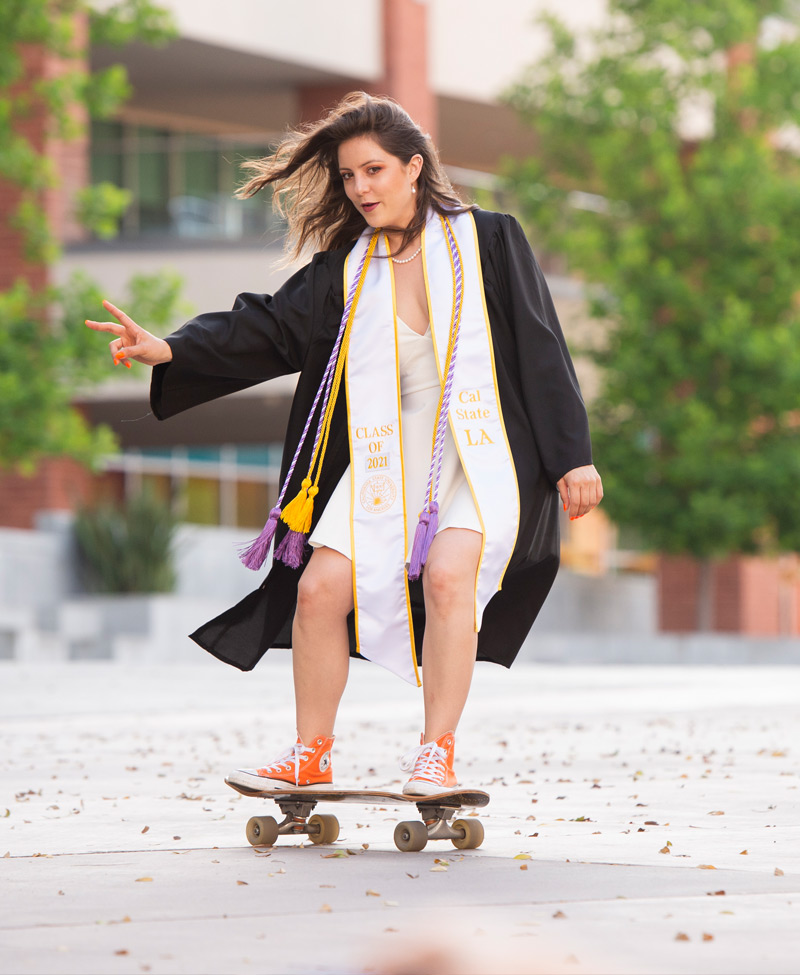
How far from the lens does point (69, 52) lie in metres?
17.6

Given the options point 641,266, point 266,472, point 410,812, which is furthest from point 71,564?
point 410,812

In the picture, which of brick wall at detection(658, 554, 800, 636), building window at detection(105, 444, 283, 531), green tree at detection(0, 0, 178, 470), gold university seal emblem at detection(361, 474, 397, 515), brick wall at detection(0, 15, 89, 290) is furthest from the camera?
brick wall at detection(658, 554, 800, 636)

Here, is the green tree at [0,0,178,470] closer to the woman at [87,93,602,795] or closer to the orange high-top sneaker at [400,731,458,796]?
the woman at [87,93,602,795]

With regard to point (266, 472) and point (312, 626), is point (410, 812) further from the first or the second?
point (266, 472)

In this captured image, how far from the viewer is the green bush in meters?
20.0

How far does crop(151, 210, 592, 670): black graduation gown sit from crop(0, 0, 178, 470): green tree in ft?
38.9

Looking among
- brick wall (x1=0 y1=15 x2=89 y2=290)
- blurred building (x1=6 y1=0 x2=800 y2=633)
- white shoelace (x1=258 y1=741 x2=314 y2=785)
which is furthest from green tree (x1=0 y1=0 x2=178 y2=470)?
white shoelace (x1=258 y1=741 x2=314 y2=785)

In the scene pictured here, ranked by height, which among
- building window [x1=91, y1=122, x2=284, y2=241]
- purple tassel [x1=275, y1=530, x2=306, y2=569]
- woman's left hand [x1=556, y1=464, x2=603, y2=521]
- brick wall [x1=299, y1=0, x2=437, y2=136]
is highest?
brick wall [x1=299, y1=0, x2=437, y2=136]

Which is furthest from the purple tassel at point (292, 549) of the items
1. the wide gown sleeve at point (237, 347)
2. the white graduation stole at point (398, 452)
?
the wide gown sleeve at point (237, 347)

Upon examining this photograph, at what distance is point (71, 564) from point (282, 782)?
53.0 ft

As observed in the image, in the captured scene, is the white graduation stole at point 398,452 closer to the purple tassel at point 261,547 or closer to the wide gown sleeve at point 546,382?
the wide gown sleeve at point 546,382

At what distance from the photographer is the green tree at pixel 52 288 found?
1683 centimetres

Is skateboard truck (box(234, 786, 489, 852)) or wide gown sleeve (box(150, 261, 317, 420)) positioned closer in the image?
skateboard truck (box(234, 786, 489, 852))

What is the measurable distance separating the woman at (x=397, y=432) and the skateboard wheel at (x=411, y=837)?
15 centimetres
